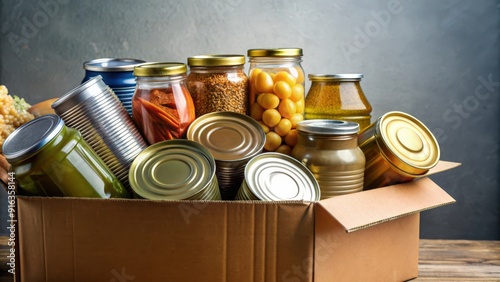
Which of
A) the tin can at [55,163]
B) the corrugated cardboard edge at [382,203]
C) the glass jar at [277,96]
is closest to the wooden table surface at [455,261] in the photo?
the corrugated cardboard edge at [382,203]

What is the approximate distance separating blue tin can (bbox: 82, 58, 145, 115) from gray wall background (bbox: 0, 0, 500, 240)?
22.2 inches

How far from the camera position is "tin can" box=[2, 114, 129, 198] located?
0.92 metres

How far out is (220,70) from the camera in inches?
47.4

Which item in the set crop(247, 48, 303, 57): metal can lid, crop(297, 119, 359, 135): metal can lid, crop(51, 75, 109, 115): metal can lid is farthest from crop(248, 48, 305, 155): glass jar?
crop(51, 75, 109, 115): metal can lid

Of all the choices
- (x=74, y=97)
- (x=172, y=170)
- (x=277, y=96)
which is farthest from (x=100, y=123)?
(x=277, y=96)

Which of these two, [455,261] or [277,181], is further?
[455,261]

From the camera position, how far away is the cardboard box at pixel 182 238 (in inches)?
37.4

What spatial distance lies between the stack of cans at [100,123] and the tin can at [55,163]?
57 mm

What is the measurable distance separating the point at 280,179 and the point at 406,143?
12.0 inches

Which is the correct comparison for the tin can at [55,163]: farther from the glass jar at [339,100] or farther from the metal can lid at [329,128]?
the glass jar at [339,100]

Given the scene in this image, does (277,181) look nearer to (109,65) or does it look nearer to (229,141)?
(229,141)

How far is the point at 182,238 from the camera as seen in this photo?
96 cm

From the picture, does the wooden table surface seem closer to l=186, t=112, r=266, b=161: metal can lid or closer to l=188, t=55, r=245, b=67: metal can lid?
l=186, t=112, r=266, b=161: metal can lid

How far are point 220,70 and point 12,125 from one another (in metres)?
0.48
